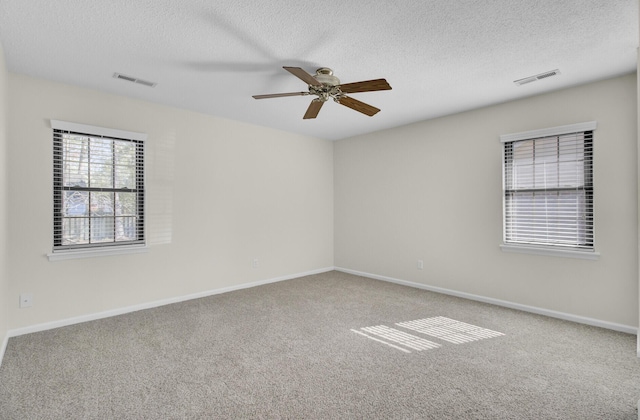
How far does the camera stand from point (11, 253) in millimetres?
3037

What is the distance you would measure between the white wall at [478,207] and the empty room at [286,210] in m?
0.02

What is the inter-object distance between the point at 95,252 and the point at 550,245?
4.87m

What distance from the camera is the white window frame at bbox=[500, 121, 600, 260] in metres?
3.28

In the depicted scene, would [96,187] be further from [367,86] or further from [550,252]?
[550,252]

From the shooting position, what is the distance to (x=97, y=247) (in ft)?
11.5

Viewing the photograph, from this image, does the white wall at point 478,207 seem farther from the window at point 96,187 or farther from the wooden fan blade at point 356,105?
the window at point 96,187

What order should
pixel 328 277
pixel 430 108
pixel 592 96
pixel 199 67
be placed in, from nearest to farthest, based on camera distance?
pixel 199 67, pixel 592 96, pixel 430 108, pixel 328 277

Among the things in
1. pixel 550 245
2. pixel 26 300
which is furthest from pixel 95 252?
pixel 550 245

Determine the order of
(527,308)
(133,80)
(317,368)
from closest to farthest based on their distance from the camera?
(317,368) < (133,80) < (527,308)

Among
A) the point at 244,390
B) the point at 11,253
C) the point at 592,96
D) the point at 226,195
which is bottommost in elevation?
the point at 244,390

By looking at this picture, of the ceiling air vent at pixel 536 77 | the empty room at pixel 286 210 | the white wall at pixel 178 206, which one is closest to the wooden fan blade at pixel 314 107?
the empty room at pixel 286 210

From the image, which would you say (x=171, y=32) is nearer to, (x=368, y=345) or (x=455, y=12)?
(x=455, y=12)

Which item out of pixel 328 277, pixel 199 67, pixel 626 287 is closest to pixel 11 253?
pixel 199 67

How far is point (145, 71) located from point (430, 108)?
10.4 ft
